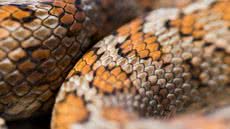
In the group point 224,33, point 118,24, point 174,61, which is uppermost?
point 118,24

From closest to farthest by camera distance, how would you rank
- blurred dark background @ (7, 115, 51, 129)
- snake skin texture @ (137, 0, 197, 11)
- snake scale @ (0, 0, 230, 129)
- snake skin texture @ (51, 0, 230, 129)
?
snake scale @ (0, 0, 230, 129), snake skin texture @ (51, 0, 230, 129), blurred dark background @ (7, 115, 51, 129), snake skin texture @ (137, 0, 197, 11)

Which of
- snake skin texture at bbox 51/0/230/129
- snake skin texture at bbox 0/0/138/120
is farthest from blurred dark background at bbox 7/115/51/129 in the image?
snake skin texture at bbox 51/0/230/129

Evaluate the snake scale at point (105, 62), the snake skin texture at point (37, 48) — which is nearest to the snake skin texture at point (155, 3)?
the snake scale at point (105, 62)

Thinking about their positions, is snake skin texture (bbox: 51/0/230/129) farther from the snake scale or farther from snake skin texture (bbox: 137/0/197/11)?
snake skin texture (bbox: 137/0/197/11)

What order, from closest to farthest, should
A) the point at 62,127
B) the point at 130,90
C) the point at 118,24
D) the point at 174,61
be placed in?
1. the point at 62,127
2. the point at 130,90
3. the point at 174,61
4. the point at 118,24

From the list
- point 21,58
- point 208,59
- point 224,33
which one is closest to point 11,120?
point 21,58

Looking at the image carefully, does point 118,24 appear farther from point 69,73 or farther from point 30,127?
point 30,127

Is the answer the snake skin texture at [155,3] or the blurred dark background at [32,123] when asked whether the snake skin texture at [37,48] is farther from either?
the snake skin texture at [155,3]

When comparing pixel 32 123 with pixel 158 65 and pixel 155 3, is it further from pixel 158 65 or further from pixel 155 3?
pixel 155 3
